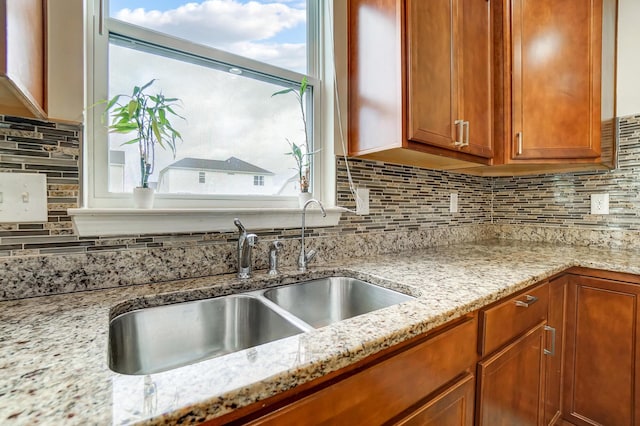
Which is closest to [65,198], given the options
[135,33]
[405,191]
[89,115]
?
[89,115]

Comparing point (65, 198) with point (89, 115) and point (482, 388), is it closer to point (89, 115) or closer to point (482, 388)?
point (89, 115)

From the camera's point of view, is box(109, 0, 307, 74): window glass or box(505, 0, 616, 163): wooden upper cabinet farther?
box(505, 0, 616, 163): wooden upper cabinet

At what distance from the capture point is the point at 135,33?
100 cm

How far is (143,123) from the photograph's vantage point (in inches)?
37.9

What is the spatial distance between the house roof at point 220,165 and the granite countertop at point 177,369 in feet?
1.39

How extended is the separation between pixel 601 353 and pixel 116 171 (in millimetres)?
2034


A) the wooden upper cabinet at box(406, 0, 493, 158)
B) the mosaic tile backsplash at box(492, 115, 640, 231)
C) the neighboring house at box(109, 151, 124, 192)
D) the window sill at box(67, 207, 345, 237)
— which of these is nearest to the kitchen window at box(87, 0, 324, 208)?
the neighboring house at box(109, 151, 124, 192)

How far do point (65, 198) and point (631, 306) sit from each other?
2.05 metres

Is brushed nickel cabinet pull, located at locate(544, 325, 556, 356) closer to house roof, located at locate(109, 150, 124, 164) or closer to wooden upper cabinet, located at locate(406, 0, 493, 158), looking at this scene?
wooden upper cabinet, located at locate(406, 0, 493, 158)

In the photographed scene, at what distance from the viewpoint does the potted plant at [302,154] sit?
4.18 feet

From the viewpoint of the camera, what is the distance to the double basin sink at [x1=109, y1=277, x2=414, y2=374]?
0.76m

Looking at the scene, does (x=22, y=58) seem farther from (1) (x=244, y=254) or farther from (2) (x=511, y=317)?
(2) (x=511, y=317)

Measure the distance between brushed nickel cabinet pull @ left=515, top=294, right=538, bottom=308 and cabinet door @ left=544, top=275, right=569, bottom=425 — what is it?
212mm

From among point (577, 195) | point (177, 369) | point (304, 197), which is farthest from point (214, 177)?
point (577, 195)
